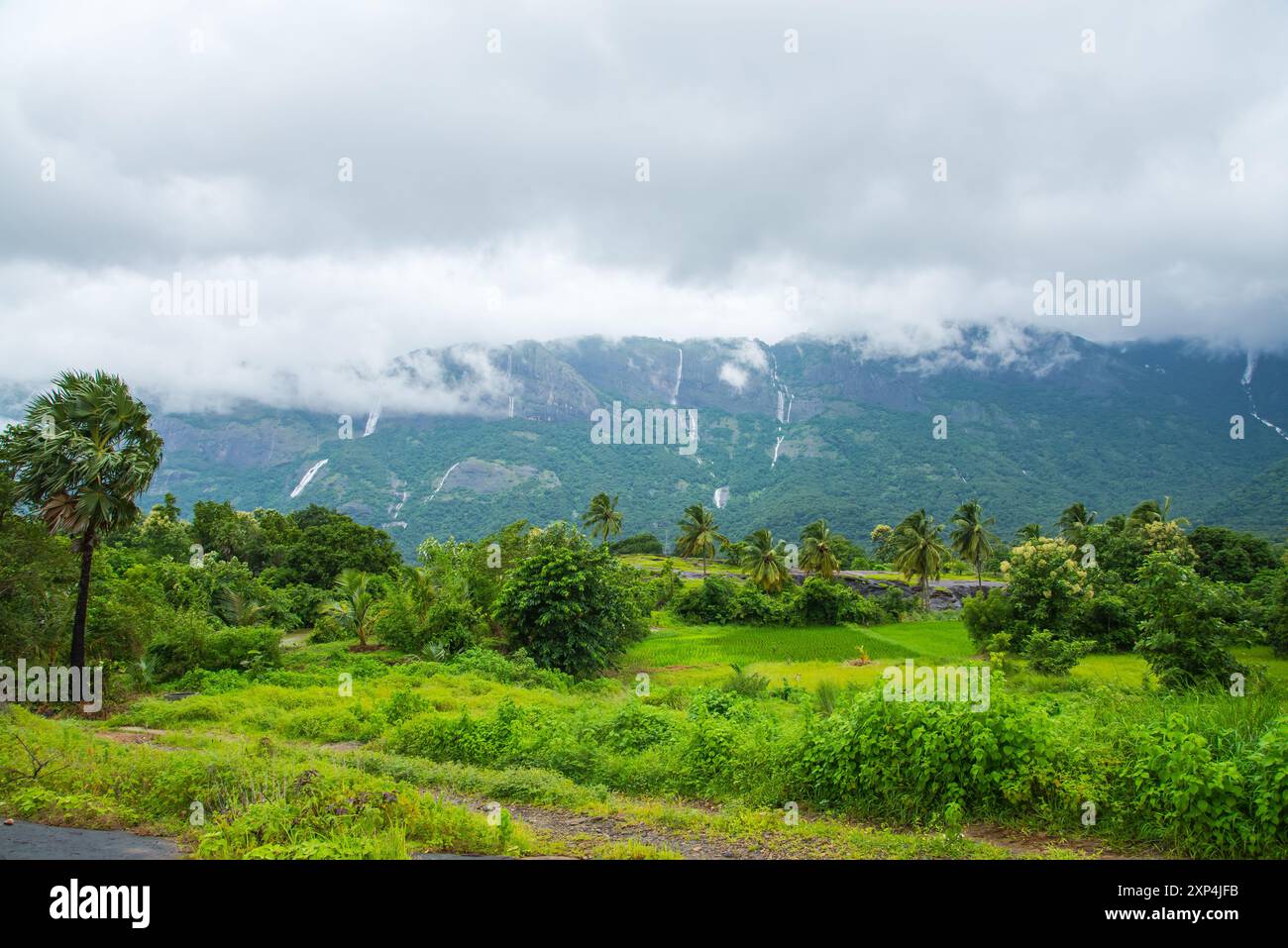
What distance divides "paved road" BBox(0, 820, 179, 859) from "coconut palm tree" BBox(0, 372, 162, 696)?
38.2ft

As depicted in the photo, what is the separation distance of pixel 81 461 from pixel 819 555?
53637 millimetres

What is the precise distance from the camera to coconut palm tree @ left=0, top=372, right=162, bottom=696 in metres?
17.1

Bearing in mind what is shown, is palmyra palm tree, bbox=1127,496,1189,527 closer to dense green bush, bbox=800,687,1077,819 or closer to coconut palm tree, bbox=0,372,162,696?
dense green bush, bbox=800,687,1077,819

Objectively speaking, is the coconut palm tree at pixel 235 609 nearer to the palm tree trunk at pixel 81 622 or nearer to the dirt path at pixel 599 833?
the palm tree trunk at pixel 81 622

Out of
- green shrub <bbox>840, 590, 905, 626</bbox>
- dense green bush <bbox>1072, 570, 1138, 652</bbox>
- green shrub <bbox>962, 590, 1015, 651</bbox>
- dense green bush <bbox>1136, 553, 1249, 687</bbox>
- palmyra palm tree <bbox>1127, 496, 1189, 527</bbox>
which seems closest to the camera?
dense green bush <bbox>1136, 553, 1249, 687</bbox>

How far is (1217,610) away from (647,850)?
19043 mm

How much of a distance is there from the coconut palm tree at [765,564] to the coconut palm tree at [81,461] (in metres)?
48.0

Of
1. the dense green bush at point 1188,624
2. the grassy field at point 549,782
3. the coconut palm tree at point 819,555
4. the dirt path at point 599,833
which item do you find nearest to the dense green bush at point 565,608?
the grassy field at point 549,782

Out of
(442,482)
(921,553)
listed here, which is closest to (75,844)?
(921,553)

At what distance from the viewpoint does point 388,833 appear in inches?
264

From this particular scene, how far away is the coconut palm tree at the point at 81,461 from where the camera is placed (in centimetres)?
1709

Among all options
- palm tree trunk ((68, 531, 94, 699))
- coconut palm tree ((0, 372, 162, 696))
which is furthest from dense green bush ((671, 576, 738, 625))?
coconut palm tree ((0, 372, 162, 696))

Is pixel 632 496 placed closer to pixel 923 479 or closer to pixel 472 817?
pixel 923 479
